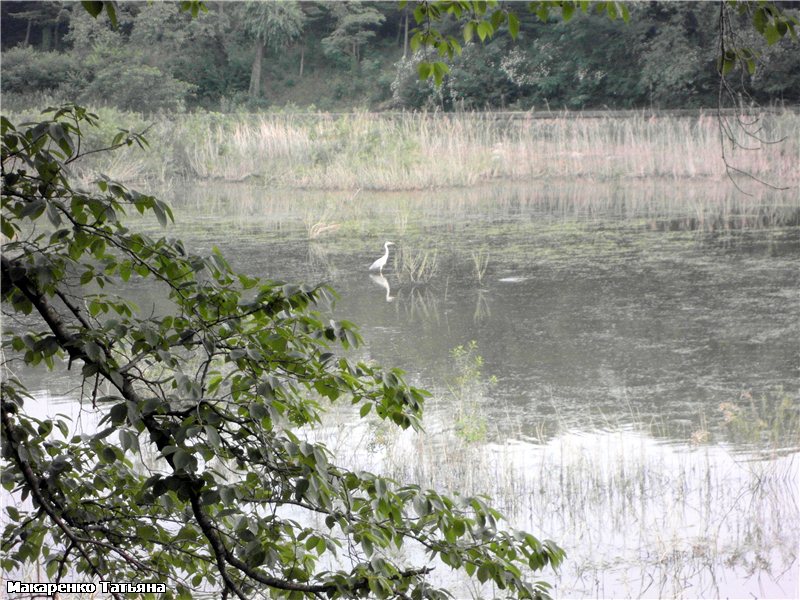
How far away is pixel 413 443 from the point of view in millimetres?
3740

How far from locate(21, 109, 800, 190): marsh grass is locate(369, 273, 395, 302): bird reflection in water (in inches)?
190

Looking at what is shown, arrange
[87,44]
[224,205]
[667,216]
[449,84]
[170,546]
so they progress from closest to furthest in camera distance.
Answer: [170,546] < [667,216] < [224,205] < [87,44] < [449,84]

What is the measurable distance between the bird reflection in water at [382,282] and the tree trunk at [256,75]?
323 inches

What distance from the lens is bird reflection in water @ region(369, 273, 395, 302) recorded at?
6688 millimetres

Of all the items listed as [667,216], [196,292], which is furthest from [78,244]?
[667,216]

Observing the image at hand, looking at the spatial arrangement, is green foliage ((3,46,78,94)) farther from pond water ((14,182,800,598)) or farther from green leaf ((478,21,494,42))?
green leaf ((478,21,494,42))

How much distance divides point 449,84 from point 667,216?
402 inches

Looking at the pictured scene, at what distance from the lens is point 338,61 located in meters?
17.4

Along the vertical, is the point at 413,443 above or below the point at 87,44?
below

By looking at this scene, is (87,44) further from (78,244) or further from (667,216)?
(78,244)

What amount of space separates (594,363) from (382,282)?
2.29 metres

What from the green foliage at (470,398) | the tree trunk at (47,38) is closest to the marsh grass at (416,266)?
the green foliage at (470,398)

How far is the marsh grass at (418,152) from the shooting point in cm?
1230

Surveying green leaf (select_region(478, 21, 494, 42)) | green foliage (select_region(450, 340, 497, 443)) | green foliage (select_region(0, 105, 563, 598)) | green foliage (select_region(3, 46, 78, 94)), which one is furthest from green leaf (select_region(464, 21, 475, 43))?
green foliage (select_region(3, 46, 78, 94))
